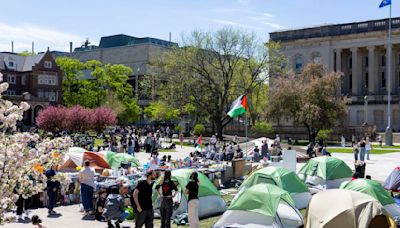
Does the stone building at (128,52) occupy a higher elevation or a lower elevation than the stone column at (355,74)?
higher

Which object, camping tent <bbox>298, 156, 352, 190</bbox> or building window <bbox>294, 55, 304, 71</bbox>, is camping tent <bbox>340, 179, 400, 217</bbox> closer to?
camping tent <bbox>298, 156, 352, 190</bbox>

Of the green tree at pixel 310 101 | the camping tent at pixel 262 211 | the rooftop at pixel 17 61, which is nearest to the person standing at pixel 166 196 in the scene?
the camping tent at pixel 262 211

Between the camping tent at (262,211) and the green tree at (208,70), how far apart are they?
44.4m

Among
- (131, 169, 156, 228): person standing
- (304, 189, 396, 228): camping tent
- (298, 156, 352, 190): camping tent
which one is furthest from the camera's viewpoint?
(298, 156, 352, 190): camping tent

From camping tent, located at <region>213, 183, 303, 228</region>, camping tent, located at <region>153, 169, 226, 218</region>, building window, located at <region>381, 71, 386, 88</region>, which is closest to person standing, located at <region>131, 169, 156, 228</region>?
camping tent, located at <region>213, 183, 303, 228</region>

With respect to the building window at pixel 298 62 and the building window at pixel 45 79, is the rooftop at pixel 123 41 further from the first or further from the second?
the building window at pixel 298 62

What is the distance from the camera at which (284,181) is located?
57.9ft

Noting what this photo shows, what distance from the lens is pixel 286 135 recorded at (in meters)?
69.9

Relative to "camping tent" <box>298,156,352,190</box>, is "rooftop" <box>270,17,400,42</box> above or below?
above

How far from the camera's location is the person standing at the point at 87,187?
652 inches

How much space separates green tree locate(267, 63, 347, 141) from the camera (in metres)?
56.5

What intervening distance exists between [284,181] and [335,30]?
73.6 m

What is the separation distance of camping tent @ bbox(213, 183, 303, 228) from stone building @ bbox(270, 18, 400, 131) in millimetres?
67799

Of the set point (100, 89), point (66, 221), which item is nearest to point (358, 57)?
point (100, 89)
